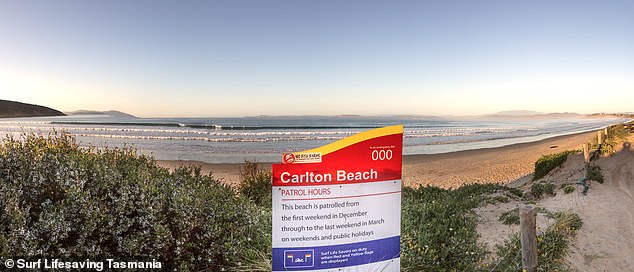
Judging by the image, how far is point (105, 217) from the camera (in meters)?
3.85

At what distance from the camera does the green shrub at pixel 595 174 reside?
11.3m

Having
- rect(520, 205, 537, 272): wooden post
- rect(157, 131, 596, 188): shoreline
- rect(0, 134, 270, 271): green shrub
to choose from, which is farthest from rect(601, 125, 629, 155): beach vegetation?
rect(0, 134, 270, 271): green shrub

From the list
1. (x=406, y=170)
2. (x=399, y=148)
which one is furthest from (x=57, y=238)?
(x=406, y=170)

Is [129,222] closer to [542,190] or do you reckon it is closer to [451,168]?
[542,190]

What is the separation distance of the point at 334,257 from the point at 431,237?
3.00m

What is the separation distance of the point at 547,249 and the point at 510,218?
1659 mm

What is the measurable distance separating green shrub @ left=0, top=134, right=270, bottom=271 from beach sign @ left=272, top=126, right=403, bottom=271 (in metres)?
1.26

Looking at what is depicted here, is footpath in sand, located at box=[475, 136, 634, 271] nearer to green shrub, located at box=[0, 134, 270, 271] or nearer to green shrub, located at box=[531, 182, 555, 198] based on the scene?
green shrub, located at box=[531, 182, 555, 198]

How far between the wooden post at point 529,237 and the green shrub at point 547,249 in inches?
12.0

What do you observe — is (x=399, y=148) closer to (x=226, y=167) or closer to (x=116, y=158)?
(x=116, y=158)

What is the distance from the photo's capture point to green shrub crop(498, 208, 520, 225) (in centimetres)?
738

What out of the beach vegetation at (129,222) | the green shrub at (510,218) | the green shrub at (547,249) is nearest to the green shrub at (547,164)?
the green shrub at (510,218)

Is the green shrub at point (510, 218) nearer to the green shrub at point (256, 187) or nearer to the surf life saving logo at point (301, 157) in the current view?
the green shrub at point (256, 187)

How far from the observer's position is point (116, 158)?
21.0 ft
